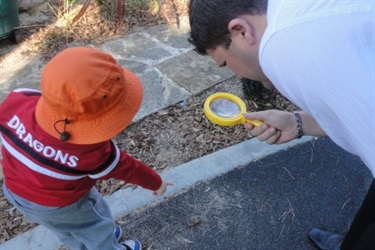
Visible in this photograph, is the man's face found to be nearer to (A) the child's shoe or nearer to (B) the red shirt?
(B) the red shirt

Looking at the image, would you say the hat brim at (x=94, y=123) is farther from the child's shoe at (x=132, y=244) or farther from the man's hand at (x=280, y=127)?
the child's shoe at (x=132, y=244)

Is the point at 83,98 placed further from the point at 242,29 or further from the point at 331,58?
the point at 331,58

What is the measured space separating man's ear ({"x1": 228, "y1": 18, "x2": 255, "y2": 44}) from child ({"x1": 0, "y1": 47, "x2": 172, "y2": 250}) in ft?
1.46

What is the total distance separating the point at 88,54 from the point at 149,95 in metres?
1.61

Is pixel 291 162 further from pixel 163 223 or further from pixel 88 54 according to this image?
pixel 88 54

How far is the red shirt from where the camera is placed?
4.97 feet

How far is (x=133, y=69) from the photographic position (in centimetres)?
332

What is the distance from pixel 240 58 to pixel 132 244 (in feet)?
3.93

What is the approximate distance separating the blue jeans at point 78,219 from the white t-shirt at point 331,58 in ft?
3.45

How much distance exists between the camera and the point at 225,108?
2236 millimetres

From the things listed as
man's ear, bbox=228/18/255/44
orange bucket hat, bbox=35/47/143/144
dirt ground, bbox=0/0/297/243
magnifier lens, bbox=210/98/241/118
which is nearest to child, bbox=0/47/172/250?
orange bucket hat, bbox=35/47/143/144

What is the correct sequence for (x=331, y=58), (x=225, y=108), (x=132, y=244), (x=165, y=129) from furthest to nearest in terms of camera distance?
1. (x=165, y=129)
2. (x=225, y=108)
3. (x=132, y=244)
4. (x=331, y=58)

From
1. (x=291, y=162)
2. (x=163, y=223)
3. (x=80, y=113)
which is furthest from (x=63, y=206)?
(x=291, y=162)

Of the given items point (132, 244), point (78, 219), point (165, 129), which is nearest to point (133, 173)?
point (78, 219)
